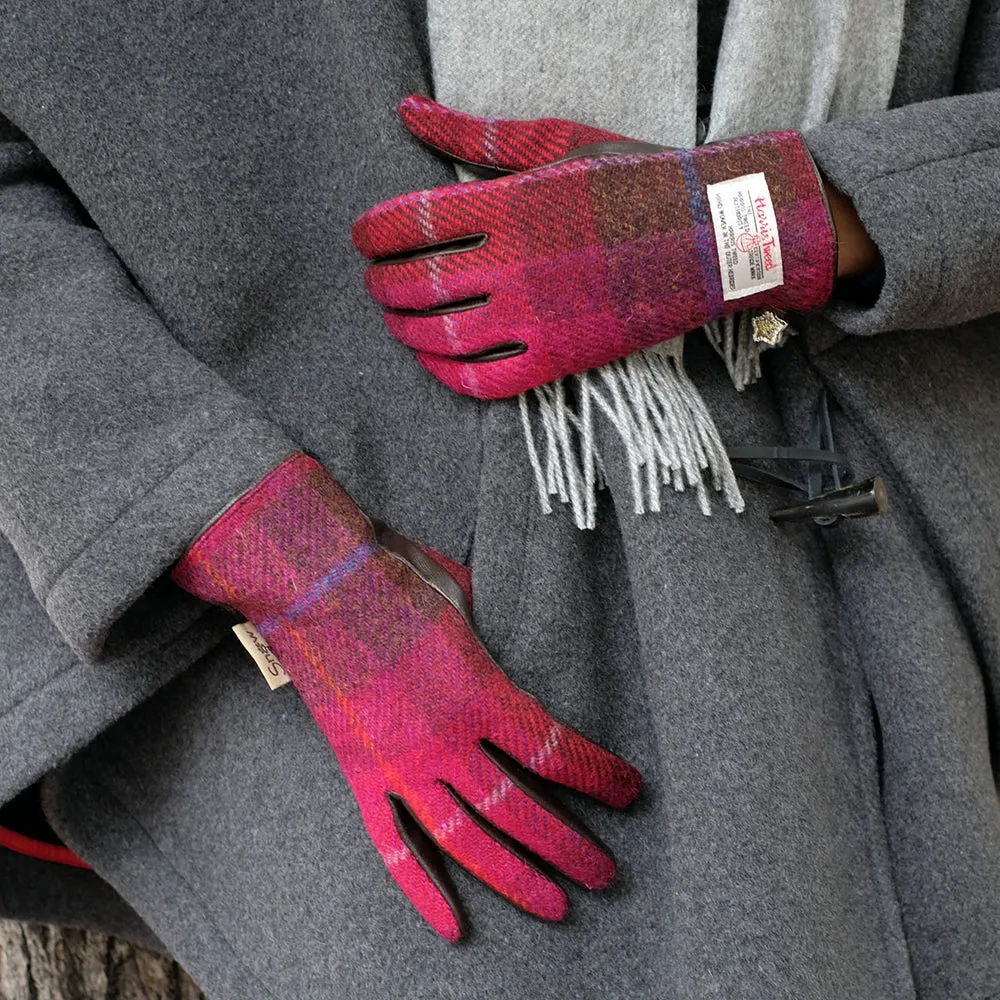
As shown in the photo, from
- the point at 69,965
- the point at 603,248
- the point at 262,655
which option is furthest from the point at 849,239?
the point at 69,965

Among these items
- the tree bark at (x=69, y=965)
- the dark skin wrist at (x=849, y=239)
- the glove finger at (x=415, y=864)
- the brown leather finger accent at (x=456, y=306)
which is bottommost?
the tree bark at (x=69, y=965)

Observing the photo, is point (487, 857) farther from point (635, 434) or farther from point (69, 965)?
point (69, 965)

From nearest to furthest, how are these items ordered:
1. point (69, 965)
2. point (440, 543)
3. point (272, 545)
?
point (272, 545), point (440, 543), point (69, 965)

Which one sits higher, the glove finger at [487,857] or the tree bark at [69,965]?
the glove finger at [487,857]

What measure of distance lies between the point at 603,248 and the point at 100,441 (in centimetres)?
36

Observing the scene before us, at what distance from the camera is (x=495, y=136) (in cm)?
70

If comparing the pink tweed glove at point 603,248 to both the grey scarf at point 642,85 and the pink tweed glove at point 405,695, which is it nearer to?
the grey scarf at point 642,85

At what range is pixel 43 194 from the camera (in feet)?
2.51

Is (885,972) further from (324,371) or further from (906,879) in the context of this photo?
(324,371)

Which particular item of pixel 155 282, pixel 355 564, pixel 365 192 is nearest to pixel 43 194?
pixel 155 282

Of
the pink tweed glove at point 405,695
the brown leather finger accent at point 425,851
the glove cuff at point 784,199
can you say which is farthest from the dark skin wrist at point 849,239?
the brown leather finger accent at point 425,851

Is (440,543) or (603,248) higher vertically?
(603,248)

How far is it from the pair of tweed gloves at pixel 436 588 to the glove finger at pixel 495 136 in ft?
0.07

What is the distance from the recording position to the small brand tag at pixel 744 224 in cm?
66
